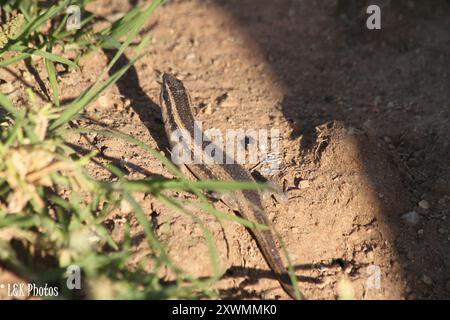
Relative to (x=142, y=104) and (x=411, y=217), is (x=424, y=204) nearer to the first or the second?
(x=411, y=217)

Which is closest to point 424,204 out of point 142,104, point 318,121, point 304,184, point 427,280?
point 427,280

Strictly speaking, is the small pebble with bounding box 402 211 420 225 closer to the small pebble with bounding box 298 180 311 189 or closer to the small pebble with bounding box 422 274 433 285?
the small pebble with bounding box 422 274 433 285

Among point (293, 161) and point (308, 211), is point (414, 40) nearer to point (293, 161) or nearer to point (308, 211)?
point (293, 161)

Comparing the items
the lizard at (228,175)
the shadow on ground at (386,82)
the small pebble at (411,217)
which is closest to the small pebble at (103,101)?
the lizard at (228,175)

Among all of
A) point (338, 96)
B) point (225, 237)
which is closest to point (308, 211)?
point (225, 237)

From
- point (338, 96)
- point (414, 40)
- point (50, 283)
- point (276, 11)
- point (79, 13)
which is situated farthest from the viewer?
point (276, 11)

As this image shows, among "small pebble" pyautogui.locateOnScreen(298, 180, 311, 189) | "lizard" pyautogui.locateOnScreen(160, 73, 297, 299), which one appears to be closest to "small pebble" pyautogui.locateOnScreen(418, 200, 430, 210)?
"small pebble" pyautogui.locateOnScreen(298, 180, 311, 189)
